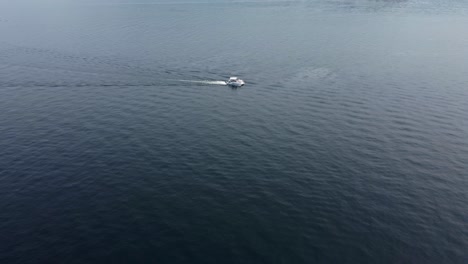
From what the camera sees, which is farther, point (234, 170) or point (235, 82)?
point (235, 82)

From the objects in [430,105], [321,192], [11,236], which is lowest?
[11,236]

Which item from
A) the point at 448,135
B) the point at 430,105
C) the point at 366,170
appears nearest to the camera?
the point at 366,170

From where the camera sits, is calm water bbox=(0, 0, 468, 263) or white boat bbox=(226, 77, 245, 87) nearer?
calm water bbox=(0, 0, 468, 263)

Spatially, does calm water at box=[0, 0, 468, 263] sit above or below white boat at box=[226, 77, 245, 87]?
below

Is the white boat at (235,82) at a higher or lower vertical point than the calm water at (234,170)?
higher

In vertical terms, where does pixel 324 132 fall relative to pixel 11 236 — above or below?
above

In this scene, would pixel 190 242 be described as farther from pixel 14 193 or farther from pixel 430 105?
pixel 430 105

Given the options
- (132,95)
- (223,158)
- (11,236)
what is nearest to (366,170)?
(223,158)

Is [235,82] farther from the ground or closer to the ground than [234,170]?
farther from the ground

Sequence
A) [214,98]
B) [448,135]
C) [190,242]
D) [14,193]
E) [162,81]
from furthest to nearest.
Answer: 1. [162,81]
2. [214,98]
3. [448,135]
4. [14,193]
5. [190,242]

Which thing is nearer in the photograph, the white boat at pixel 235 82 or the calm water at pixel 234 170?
the calm water at pixel 234 170

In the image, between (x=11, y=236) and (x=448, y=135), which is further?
(x=448, y=135)
